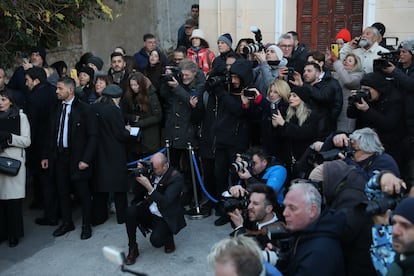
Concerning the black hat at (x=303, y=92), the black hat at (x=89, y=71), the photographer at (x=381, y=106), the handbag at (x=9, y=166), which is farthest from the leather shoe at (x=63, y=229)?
the photographer at (x=381, y=106)

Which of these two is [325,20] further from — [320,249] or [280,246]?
[320,249]

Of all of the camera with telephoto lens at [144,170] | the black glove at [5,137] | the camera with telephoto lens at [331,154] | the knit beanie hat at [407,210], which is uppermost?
the knit beanie hat at [407,210]

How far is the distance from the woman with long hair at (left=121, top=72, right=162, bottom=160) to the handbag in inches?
58.0

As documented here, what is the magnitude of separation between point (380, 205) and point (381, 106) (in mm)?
2665

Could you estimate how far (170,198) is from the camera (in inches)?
230

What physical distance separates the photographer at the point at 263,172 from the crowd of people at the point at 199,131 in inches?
0.5

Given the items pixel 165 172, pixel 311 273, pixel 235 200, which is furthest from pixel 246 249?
pixel 165 172

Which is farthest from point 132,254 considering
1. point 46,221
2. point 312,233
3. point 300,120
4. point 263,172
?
point 312,233

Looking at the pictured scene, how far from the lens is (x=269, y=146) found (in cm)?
661

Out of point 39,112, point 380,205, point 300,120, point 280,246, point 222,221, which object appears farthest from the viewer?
point 39,112

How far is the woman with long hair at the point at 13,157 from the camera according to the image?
254 inches

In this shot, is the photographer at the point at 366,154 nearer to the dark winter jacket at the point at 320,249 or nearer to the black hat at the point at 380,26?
the dark winter jacket at the point at 320,249

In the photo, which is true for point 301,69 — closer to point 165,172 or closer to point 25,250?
point 165,172

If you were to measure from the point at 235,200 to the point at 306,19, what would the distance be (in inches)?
251
